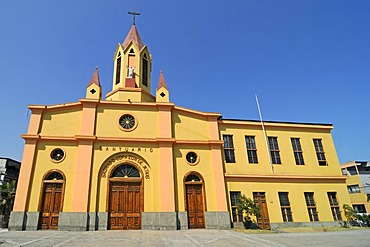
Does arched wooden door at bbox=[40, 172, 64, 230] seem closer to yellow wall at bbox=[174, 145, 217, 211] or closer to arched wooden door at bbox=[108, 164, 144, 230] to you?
arched wooden door at bbox=[108, 164, 144, 230]

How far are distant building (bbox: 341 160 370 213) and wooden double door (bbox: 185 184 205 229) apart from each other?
27.5 metres

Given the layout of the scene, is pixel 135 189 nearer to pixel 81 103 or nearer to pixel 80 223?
pixel 80 223

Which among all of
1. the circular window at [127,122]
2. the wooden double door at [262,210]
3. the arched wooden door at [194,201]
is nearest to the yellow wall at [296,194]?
the wooden double door at [262,210]

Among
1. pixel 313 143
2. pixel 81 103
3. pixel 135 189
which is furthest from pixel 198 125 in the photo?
pixel 313 143

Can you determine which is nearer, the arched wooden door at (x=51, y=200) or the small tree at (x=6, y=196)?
the arched wooden door at (x=51, y=200)

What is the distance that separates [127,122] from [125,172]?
3.84 metres

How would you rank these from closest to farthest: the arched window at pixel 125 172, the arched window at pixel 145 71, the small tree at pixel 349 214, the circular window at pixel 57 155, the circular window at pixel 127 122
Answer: the circular window at pixel 57 155, the arched window at pixel 125 172, the circular window at pixel 127 122, the small tree at pixel 349 214, the arched window at pixel 145 71

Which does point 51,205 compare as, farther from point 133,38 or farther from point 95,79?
point 133,38

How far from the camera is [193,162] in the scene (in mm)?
17969

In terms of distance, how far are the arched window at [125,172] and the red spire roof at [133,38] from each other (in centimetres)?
1318

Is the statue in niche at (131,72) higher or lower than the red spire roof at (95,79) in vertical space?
higher

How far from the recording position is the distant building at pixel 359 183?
107 ft

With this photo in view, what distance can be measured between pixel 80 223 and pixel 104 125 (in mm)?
6819

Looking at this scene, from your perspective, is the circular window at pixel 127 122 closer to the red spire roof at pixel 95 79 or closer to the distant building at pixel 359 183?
the red spire roof at pixel 95 79
